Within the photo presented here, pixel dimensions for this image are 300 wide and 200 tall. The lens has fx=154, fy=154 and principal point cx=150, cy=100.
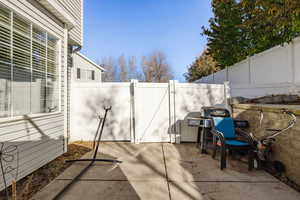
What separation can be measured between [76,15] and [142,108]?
3.89 metres

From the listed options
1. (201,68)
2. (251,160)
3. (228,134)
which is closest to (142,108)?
(228,134)

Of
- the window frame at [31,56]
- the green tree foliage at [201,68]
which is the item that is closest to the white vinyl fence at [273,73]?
the window frame at [31,56]

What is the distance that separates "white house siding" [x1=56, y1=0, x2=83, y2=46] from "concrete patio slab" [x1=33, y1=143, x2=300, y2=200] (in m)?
4.10

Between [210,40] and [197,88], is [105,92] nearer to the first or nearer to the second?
[197,88]

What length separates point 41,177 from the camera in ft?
9.13

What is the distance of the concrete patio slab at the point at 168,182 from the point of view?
227cm

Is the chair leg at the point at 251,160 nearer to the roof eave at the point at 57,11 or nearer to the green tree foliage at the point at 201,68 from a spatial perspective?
the roof eave at the point at 57,11

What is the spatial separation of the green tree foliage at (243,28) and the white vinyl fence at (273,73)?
36 cm

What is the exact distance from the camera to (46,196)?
88.0 inches

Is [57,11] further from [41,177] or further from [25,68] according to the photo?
[41,177]

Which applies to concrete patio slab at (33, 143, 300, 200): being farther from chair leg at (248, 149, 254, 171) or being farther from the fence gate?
the fence gate

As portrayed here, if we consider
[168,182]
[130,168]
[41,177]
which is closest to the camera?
[168,182]

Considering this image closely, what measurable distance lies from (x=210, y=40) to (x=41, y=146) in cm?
844

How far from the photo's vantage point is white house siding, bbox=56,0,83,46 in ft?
15.3
